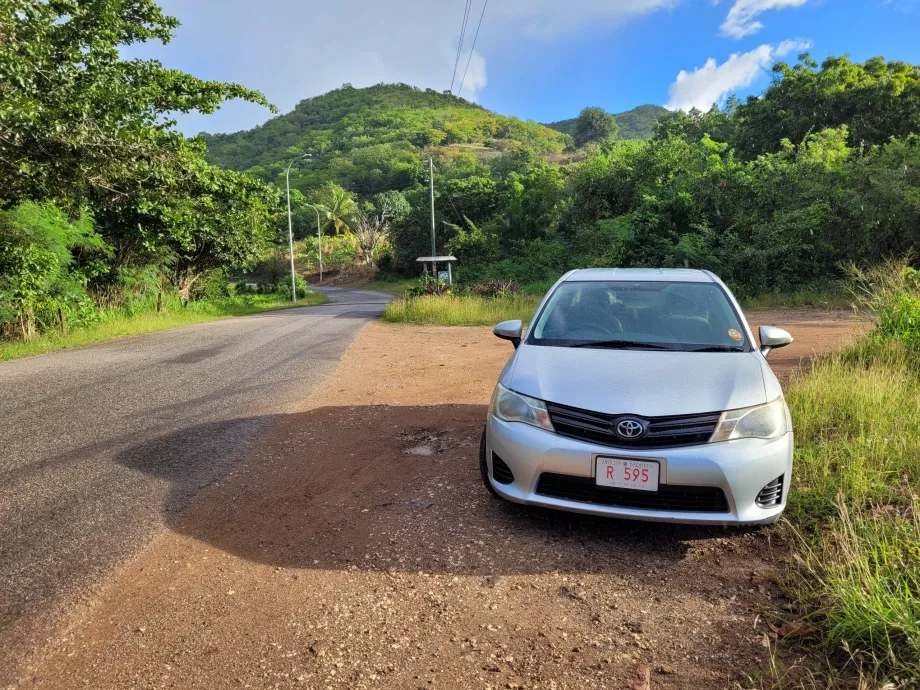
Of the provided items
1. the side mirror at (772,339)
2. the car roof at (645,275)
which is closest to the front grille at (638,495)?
the side mirror at (772,339)

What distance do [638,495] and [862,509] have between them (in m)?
1.59

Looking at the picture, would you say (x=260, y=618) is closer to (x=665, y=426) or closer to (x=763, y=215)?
(x=665, y=426)

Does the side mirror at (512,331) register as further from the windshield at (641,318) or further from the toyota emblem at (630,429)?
the toyota emblem at (630,429)

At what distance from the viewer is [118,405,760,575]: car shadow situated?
316 cm

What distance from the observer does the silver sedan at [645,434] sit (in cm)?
297

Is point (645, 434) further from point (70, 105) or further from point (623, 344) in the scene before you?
point (70, 105)

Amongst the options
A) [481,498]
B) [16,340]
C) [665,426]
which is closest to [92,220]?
[16,340]

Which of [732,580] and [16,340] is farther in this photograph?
[16,340]

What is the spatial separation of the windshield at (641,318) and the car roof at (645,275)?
0.24 feet

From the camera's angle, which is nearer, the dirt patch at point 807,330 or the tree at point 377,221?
the dirt patch at point 807,330

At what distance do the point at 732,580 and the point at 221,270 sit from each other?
2853cm

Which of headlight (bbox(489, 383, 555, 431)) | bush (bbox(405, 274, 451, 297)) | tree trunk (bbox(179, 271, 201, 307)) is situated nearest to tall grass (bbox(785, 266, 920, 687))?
headlight (bbox(489, 383, 555, 431))

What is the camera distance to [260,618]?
2.64 metres

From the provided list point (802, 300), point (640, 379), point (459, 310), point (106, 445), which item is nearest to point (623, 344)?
point (640, 379)
